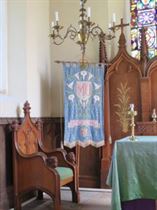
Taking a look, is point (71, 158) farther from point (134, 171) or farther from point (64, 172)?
point (134, 171)

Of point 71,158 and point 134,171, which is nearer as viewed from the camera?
point 134,171

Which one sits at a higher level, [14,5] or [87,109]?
[14,5]

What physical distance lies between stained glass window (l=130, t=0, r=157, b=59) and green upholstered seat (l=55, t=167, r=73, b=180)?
2207mm

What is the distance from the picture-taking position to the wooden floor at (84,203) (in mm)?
4160

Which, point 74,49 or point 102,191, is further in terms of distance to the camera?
point 74,49

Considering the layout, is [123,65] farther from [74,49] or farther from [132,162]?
[132,162]

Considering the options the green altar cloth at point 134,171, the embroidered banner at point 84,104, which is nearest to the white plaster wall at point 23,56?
the embroidered banner at point 84,104

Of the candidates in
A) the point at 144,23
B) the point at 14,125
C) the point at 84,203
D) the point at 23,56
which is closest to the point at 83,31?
the point at 23,56

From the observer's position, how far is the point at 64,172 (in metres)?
4.12

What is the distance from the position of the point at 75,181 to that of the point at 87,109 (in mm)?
1165

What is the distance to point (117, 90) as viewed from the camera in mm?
5238

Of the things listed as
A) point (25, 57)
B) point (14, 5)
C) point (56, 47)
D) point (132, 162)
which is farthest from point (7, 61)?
point (132, 162)

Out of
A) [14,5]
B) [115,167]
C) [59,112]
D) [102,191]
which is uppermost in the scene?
[14,5]

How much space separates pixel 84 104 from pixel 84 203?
148 centimetres
